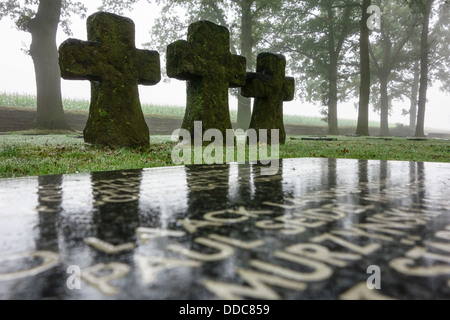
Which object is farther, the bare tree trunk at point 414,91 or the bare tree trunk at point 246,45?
the bare tree trunk at point 414,91

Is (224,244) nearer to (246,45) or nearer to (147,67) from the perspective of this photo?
(147,67)

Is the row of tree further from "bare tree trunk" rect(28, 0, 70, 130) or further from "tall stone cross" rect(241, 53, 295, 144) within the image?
"tall stone cross" rect(241, 53, 295, 144)

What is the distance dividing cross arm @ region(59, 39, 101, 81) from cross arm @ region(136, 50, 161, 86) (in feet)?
2.98

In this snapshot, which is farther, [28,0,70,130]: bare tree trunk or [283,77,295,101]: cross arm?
[28,0,70,130]: bare tree trunk

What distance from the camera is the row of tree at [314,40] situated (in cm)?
1603

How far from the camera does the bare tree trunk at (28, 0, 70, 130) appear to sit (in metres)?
15.8

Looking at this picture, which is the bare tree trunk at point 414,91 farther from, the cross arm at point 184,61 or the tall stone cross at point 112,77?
the tall stone cross at point 112,77

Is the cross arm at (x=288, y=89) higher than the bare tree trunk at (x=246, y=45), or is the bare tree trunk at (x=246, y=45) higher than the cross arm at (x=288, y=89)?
the bare tree trunk at (x=246, y=45)

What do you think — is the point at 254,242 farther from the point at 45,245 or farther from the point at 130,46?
the point at 130,46

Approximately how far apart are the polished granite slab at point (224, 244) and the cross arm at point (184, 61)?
5.58 m

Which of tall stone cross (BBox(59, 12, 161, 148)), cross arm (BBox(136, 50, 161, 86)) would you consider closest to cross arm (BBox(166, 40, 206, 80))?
cross arm (BBox(136, 50, 161, 86))

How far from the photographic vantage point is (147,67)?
6961 millimetres

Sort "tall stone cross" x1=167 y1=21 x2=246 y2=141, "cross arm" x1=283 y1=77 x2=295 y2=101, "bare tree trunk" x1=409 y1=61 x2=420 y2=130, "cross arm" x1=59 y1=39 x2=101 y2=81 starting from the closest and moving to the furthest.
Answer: "cross arm" x1=59 y1=39 x2=101 y2=81 < "tall stone cross" x1=167 y1=21 x2=246 y2=141 < "cross arm" x1=283 y1=77 x2=295 y2=101 < "bare tree trunk" x1=409 y1=61 x2=420 y2=130

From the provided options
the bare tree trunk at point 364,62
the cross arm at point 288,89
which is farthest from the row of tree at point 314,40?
the cross arm at point 288,89
